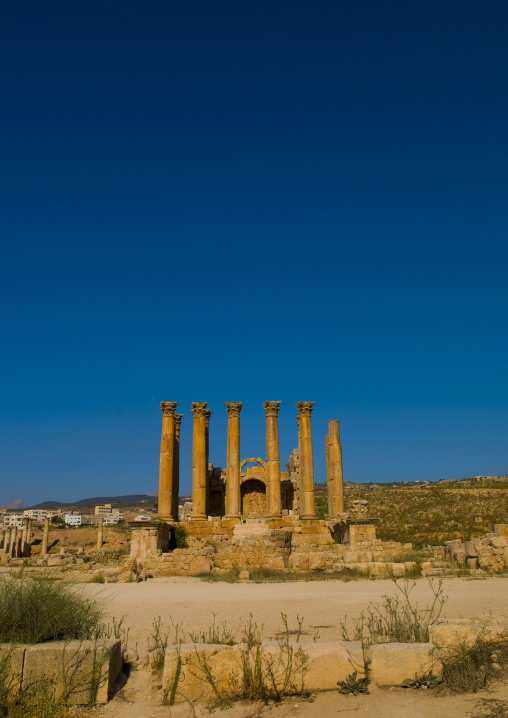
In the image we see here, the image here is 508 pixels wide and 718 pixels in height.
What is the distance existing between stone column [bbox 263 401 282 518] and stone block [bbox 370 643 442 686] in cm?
2507

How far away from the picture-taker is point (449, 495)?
Answer: 225 ft

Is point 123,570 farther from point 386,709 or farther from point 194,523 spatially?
point 386,709

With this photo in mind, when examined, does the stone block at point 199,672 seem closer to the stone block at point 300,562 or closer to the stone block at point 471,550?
the stone block at point 300,562

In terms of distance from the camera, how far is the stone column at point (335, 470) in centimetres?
3228

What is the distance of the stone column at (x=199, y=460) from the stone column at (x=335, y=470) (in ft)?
23.9

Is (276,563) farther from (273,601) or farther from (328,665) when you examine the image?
(328,665)

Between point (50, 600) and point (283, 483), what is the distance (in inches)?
1414

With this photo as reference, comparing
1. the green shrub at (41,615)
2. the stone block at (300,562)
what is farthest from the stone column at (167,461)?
the green shrub at (41,615)

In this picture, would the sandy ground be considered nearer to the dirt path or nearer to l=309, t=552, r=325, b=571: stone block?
the dirt path

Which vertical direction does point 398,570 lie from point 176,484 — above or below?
below

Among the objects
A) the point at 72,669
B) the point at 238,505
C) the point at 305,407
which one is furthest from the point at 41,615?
the point at 305,407

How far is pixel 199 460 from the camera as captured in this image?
105ft

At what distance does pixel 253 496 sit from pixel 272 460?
10455 mm

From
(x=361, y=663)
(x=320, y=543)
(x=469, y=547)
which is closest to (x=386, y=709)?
(x=361, y=663)
